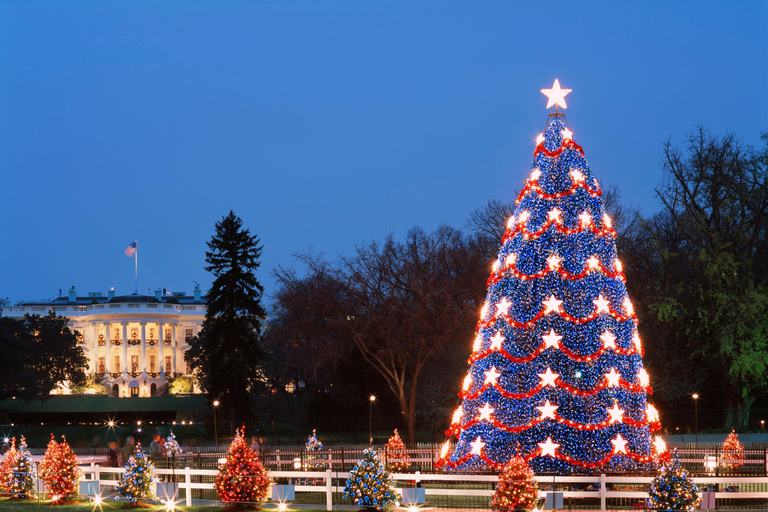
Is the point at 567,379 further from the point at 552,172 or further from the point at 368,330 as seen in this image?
the point at 368,330

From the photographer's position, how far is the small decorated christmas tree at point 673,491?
14.3 metres

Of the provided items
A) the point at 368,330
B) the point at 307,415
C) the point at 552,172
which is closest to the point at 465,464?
the point at 552,172

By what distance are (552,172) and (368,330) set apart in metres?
22.2

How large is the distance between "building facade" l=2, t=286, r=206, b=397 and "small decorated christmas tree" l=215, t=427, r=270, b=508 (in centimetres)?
9061

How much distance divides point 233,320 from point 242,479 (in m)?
36.0

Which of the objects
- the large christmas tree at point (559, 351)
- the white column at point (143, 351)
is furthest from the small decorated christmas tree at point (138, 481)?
the white column at point (143, 351)

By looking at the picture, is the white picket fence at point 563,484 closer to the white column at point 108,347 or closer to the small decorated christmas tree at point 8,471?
the small decorated christmas tree at point 8,471

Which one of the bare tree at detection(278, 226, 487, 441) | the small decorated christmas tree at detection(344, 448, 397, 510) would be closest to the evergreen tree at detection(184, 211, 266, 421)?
the bare tree at detection(278, 226, 487, 441)

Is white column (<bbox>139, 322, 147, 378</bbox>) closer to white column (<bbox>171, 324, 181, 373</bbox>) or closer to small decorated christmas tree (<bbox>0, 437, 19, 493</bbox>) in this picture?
white column (<bbox>171, 324, 181, 373</bbox>)

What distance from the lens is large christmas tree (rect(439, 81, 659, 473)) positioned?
18.2m

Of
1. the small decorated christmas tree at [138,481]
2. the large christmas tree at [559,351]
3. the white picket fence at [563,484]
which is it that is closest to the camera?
the white picket fence at [563,484]

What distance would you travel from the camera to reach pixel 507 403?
18547mm

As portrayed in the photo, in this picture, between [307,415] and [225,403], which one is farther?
[307,415]

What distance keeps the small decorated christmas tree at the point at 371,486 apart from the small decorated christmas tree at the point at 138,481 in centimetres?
470
